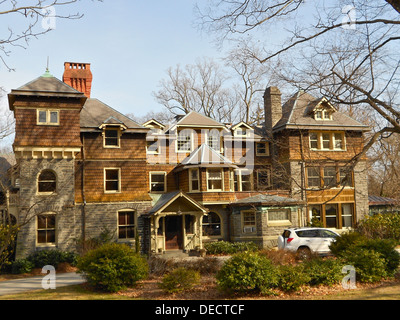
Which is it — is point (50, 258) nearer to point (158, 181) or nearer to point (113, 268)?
point (158, 181)

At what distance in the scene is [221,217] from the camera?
28.8 metres

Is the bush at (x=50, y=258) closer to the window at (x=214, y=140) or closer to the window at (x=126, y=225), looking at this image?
the window at (x=126, y=225)

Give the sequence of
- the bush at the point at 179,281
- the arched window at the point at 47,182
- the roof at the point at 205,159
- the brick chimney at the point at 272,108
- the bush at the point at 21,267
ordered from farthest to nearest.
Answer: the brick chimney at the point at 272,108 < the roof at the point at 205,159 < the arched window at the point at 47,182 < the bush at the point at 21,267 < the bush at the point at 179,281

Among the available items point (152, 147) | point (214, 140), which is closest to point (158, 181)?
point (152, 147)

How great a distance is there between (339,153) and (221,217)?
→ 10152 mm

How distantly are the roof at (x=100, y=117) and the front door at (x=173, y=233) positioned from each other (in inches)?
240

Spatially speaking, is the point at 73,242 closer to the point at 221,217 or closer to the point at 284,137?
the point at 221,217

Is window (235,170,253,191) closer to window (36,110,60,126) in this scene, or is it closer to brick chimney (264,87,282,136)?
brick chimney (264,87,282,136)

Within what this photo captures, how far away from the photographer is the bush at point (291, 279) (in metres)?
12.9

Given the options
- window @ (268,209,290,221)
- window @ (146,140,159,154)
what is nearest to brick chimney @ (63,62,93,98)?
window @ (146,140,159,154)

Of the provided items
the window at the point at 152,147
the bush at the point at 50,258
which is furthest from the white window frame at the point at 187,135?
the bush at the point at 50,258

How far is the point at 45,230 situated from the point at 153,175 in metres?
8.29

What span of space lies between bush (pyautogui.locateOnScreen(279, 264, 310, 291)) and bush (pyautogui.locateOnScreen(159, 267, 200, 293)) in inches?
107
